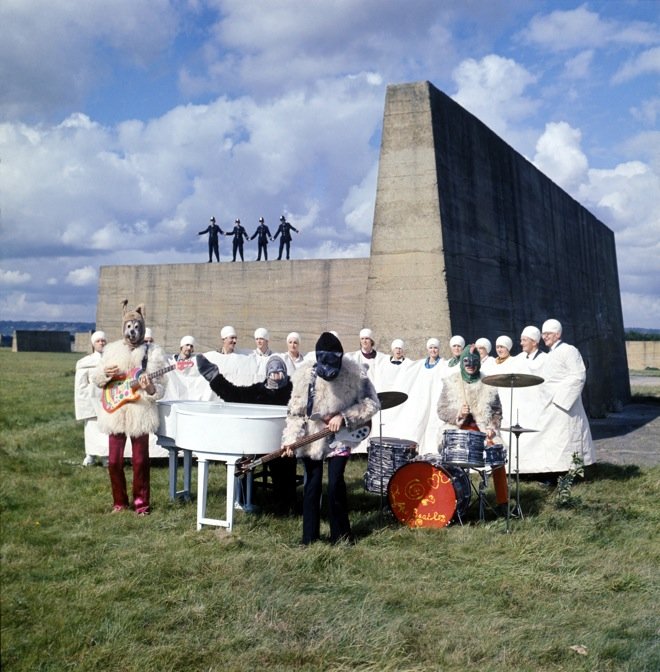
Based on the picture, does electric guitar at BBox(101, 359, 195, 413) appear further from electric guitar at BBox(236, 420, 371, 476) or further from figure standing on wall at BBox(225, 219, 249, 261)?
figure standing on wall at BBox(225, 219, 249, 261)

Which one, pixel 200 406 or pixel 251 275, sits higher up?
pixel 251 275

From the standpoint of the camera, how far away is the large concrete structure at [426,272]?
12781 mm

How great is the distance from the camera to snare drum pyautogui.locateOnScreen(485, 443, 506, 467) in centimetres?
746

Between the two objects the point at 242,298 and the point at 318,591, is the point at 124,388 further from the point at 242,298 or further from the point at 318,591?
the point at 242,298

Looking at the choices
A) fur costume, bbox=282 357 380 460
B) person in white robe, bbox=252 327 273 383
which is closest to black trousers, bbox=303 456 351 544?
fur costume, bbox=282 357 380 460

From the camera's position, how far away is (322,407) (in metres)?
6.82

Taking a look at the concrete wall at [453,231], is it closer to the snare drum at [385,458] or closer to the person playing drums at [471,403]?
the person playing drums at [471,403]

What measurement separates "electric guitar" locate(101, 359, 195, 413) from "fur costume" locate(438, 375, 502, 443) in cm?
272

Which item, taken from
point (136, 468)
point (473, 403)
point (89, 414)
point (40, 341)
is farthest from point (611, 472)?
point (40, 341)

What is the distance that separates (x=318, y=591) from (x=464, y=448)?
2198 millimetres

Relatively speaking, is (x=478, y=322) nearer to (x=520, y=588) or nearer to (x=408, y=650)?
(x=520, y=588)

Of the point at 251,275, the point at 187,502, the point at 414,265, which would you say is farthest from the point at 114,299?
the point at 187,502

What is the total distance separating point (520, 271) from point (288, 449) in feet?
35.2

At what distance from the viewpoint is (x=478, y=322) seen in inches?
541
